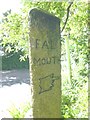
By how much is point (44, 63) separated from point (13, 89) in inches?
115

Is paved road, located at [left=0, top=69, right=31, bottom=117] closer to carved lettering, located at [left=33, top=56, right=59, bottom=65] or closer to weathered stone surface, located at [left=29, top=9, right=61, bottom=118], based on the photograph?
weathered stone surface, located at [left=29, top=9, right=61, bottom=118]

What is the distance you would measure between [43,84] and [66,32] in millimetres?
2012

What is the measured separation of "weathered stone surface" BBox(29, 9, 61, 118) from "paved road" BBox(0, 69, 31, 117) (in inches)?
42.1

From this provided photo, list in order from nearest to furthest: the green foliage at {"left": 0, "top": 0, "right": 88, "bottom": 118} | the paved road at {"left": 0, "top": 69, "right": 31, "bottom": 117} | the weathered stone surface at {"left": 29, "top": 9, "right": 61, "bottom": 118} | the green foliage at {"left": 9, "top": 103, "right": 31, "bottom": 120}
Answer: the weathered stone surface at {"left": 29, "top": 9, "right": 61, "bottom": 118}, the green foliage at {"left": 9, "top": 103, "right": 31, "bottom": 120}, the green foliage at {"left": 0, "top": 0, "right": 88, "bottom": 118}, the paved road at {"left": 0, "top": 69, "right": 31, "bottom": 117}

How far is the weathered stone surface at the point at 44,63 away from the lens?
207 centimetres

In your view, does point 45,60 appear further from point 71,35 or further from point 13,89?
point 13,89

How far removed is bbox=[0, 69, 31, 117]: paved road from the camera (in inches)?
144

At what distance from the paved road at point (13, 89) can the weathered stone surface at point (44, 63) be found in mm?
1069

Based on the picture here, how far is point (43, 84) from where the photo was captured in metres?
2.16

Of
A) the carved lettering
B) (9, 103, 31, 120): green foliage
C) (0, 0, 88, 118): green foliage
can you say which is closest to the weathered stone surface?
the carved lettering

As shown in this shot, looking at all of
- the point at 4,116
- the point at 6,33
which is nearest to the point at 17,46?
the point at 6,33

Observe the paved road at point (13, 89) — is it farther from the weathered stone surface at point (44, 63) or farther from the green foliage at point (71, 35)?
the weathered stone surface at point (44, 63)

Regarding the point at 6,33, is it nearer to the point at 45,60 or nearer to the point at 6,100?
the point at 6,100

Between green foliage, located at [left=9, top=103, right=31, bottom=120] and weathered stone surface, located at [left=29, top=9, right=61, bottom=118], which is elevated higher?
weathered stone surface, located at [left=29, top=9, right=61, bottom=118]
